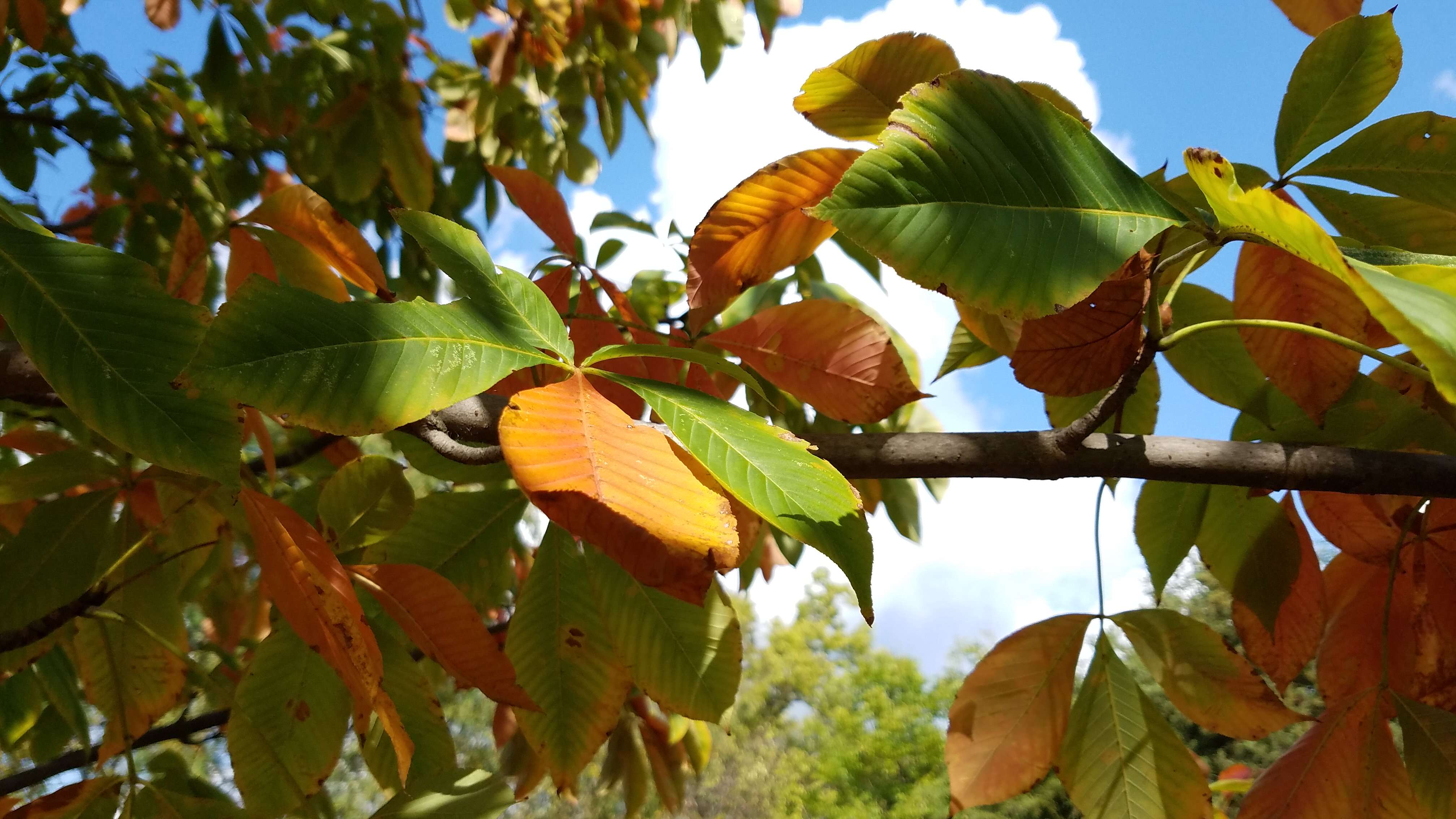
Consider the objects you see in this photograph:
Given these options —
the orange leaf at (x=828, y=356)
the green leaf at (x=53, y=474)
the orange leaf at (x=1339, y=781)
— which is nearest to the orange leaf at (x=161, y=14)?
the green leaf at (x=53, y=474)

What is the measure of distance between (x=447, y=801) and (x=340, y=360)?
1.07ft

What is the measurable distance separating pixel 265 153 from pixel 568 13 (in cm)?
64

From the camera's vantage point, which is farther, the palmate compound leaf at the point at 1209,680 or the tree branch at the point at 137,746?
the tree branch at the point at 137,746

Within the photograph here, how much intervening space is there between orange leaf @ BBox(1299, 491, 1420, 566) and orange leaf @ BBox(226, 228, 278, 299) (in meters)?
0.71

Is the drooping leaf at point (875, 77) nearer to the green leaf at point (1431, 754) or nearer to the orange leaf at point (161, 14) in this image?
the green leaf at point (1431, 754)

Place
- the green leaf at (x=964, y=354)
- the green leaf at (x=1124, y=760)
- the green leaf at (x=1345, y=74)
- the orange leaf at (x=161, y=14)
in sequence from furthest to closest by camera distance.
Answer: the orange leaf at (x=161, y=14)
the green leaf at (x=964, y=354)
the green leaf at (x=1124, y=760)
the green leaf at (x=1345, y=74)

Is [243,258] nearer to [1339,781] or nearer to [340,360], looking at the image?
[340,360]

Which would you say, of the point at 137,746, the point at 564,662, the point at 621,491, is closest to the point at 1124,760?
the point at 564,662

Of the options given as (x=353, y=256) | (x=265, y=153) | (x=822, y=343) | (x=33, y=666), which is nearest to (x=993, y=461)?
(x=822, y=343)

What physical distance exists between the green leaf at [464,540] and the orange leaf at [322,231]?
0.16 meters

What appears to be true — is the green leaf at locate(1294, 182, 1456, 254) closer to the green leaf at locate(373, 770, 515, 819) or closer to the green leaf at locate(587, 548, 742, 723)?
the green leaf at locate(587, 548, 742, 723)

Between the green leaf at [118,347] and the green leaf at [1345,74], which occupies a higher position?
the green leaf at [1345,74]

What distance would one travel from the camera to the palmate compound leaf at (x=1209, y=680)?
57 centimetres

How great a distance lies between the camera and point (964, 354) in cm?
67
